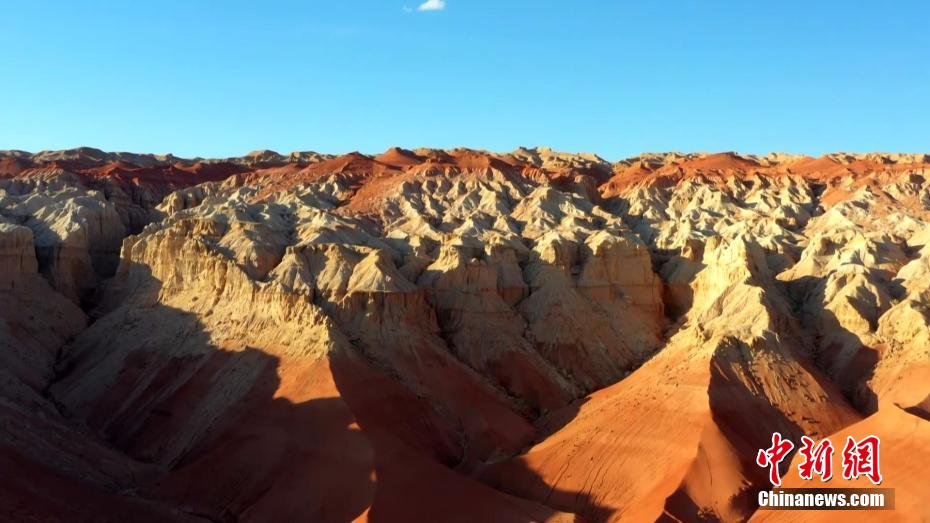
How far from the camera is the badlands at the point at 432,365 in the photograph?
38656mm

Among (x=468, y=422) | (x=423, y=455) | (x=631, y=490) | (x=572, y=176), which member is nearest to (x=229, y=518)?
(x=423, y=455)

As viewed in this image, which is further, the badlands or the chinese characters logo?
the badlands

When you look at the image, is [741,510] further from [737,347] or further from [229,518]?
[229,518]

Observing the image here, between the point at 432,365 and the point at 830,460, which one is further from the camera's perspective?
the point at 432,365

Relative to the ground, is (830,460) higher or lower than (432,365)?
lower

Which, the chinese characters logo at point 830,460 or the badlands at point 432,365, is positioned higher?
the badlands at point 432,365

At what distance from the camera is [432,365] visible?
5150 centimetres

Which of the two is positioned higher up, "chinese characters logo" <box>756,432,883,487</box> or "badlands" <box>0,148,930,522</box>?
"badlands" <box>0,148,930,522</box>

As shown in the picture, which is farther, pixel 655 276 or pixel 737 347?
pixel 655 276

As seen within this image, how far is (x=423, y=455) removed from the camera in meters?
41.8

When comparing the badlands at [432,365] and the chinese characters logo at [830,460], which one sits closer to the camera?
the chinese characters logo at [830,460]

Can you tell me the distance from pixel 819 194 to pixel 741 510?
2977 inches

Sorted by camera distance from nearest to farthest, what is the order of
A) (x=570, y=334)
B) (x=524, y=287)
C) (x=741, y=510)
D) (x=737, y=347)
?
(x=741, y=510)
(x=737, y=347)
(x=570, y=334)
(x=524, y=287)

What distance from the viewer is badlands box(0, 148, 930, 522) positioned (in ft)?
127
